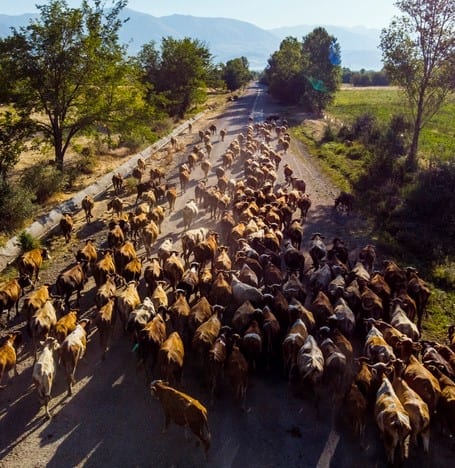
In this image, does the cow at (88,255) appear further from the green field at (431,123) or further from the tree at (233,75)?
the tree at (233,75)

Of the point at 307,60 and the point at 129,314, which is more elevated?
the point at 307,60

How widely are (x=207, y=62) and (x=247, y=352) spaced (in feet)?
162

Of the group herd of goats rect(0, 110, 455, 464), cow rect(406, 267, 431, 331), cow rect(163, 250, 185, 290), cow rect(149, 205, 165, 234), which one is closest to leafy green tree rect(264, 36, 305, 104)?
cow rect(149, 205, 165, 234)

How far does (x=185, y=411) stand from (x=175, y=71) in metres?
44.5

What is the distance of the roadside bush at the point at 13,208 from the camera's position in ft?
54.7

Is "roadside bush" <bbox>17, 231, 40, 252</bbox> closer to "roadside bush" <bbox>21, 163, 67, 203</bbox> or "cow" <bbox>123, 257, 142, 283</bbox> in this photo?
"cow" <bbox>123, 257, 142, 283</bbox>

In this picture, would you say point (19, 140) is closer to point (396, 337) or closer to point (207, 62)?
point (396, 337)

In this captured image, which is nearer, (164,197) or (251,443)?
(251,443)

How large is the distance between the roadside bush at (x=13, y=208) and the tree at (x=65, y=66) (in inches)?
239

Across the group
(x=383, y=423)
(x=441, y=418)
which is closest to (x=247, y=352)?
(x=383, y=423)

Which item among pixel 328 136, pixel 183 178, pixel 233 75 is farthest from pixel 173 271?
pixel 233 75

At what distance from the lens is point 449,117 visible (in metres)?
51.5

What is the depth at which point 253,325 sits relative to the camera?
973cm

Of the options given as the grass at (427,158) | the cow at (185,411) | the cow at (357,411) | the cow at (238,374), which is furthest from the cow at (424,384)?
the cow at (185,411)
